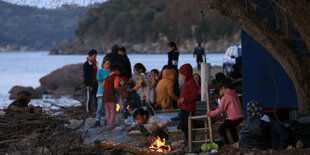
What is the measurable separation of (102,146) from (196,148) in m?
1.76

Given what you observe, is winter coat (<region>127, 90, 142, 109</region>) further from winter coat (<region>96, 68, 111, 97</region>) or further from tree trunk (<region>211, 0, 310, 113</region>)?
tree trunk (<region>211, 0, 310, 113</region>)

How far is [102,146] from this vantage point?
26.6 ft

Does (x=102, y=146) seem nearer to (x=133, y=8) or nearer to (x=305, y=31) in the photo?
(x=305, y=31)

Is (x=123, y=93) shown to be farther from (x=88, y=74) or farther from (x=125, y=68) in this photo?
(x=88, y=74)

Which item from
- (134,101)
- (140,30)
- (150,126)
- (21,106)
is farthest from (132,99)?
(140,30)

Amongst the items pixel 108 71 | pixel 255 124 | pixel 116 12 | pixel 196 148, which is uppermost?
pixel 116 12

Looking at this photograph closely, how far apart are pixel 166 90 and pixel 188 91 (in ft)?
8.33

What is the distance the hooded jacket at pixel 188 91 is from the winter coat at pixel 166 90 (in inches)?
88.0

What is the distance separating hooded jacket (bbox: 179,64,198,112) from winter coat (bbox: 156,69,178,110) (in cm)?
223

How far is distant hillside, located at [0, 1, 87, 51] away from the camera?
26.8 ft

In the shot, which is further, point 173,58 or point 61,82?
point 61,82

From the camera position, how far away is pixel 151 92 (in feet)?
39.9

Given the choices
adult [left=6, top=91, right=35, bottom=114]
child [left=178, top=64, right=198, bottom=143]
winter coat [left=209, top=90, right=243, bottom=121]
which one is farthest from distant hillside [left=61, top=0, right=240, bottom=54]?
winter coat [left=209, top=90, right=243, bottom=121]

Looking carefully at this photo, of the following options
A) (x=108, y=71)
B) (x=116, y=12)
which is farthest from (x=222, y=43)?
(x=108, y=71)
